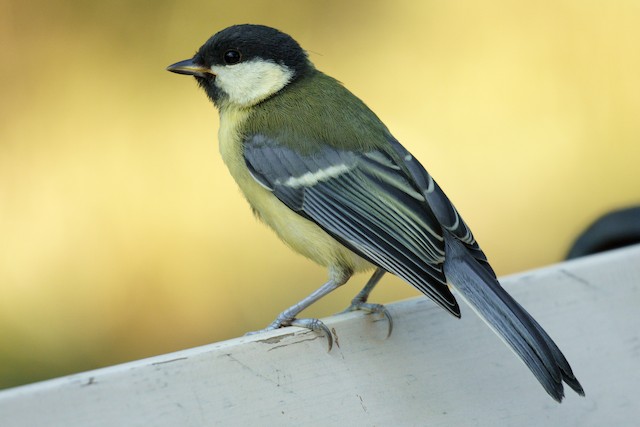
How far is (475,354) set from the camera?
1.60 meters

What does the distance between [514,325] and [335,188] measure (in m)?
0.52

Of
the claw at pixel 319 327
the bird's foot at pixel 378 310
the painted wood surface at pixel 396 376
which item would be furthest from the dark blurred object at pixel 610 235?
the claw at pixel 319 327

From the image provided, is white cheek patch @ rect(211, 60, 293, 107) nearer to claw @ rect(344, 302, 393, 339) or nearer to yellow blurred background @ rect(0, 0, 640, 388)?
yellow blurred background @ rect(0, 0, 640, 388)

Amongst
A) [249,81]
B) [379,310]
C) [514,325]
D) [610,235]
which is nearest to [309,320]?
[379,310]

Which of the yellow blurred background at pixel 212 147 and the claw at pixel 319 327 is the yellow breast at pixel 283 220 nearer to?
the claw at pixel 319 327

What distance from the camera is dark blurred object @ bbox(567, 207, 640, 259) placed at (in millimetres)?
2330

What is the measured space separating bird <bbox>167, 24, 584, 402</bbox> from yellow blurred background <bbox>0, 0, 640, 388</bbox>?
19.4 inches

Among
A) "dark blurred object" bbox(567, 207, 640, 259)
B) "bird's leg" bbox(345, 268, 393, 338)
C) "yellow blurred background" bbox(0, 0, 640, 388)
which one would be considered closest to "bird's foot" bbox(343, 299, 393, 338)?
"bird's leg" bbox(345, 268, 393, 338)

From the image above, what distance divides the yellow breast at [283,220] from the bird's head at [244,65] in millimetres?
63

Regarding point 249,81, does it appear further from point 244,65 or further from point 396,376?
point 396,376

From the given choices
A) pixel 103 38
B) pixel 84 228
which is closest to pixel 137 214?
pixel 84 228

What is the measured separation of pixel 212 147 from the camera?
328 cm

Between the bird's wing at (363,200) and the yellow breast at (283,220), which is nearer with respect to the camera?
the bird's wing at (363,200)

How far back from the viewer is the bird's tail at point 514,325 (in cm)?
137
